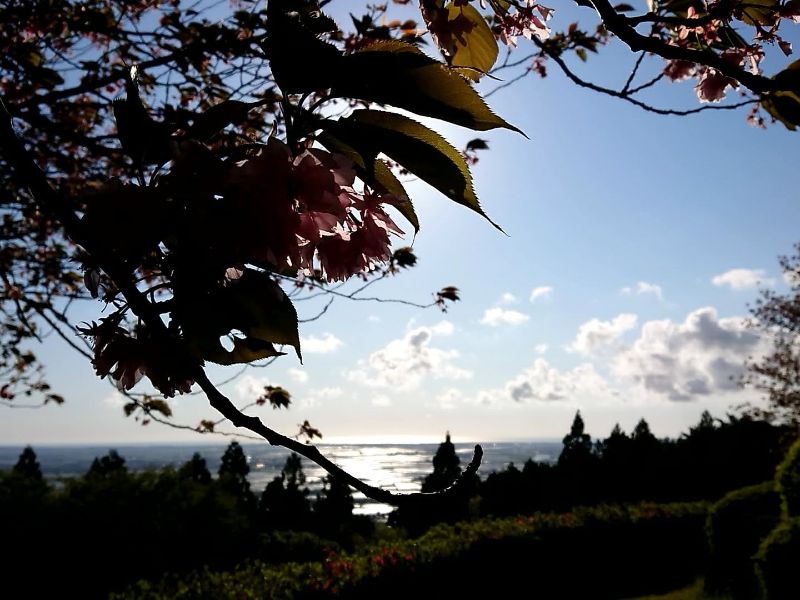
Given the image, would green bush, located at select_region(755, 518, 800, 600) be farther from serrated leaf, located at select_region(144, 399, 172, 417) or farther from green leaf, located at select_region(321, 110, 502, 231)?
green leaf, located at select_region(321, 110, 502, 231)

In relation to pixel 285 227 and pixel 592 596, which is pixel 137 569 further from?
pixel 285 227

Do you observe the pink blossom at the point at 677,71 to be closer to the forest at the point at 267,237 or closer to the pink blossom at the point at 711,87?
the forest at the point at 267,237

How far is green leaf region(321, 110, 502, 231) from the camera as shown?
1.69ft

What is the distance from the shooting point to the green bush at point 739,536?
879 centimetres

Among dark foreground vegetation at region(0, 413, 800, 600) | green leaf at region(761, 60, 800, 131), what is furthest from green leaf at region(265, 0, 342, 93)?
dark foreground vegetation at region(0, 413, 800, 600)

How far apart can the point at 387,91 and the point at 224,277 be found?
0.23m

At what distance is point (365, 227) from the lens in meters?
0.64

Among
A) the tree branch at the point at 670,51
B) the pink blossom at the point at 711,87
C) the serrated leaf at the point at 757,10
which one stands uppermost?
the pink blossom at the point at 711,87

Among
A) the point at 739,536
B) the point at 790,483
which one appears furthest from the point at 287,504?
the point at 790,483

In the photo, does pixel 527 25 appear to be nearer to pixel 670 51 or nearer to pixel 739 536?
pixel 670 51

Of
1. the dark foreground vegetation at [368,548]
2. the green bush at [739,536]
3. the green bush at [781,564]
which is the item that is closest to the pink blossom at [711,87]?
the dark foreground vegetation at [368,548]

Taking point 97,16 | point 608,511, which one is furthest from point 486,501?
point 97,16

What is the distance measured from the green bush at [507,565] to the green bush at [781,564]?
3941 millimetres

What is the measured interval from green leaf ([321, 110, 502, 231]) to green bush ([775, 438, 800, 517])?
8748 millimetres
